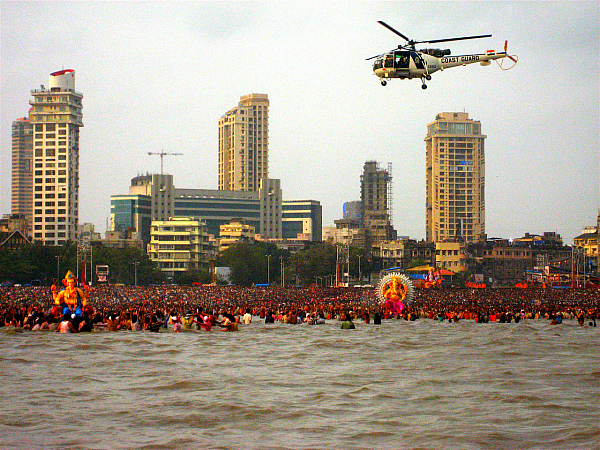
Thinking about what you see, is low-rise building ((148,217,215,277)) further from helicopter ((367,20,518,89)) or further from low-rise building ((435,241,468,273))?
helicopter ((367,20,518,89))

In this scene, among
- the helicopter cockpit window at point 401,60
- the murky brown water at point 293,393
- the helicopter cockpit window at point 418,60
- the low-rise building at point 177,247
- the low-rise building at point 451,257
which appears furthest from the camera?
the low-rise building at point 451,257

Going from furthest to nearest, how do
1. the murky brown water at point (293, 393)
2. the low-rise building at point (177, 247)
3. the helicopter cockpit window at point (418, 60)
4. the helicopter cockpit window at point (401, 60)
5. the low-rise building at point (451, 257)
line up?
1. the low-rise building at point (451, 257)
2. the low-rise building at point (177, 247)
3. the helicopter cockpit window at point (418, 60)
4. the helicopter cockpit window at point (401, 60)
5. the murky brown water at point (293, 393)

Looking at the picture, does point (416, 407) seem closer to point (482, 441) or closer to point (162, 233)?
point (482, 441)

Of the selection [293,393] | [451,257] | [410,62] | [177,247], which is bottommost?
[293,393]

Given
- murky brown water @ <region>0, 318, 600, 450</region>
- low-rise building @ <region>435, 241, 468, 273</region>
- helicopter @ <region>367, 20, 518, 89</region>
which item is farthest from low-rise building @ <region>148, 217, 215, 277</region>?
murky brown water @ <region>0, 318, 600, 450</region>

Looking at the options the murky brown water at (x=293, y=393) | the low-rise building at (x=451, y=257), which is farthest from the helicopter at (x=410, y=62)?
the low-rise building at (x=451, y=257)

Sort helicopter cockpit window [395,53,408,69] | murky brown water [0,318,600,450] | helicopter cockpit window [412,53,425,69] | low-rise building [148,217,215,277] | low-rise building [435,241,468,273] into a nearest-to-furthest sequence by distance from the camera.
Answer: murky brown water [0,318,600,450] < helicopter cockpit window [395,53,408,69] < helicopter cockpit window [412,53,425,69] < low-rise building [148,217,215,277] < low-rise building [435,241,468,273]

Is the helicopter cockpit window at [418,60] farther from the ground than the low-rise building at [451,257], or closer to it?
farther from the ground

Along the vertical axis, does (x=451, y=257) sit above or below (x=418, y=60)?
below

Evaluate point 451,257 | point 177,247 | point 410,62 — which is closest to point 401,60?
point 410,62

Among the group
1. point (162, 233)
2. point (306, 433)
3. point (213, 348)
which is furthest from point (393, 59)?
point (162, 233)

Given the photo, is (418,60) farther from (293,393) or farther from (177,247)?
(177,247)

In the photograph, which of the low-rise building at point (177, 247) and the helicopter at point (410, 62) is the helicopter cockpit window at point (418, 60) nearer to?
the helicopter at point (410, 62)
